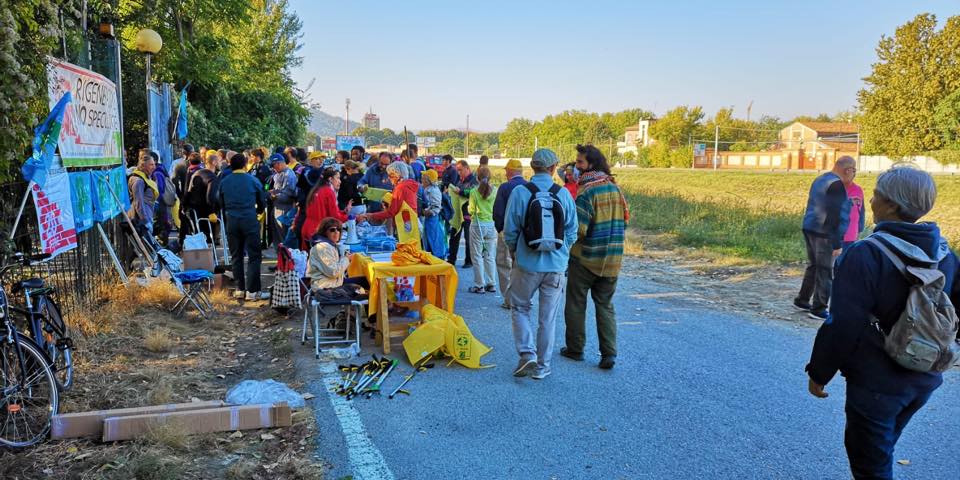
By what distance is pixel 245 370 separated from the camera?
5840mm

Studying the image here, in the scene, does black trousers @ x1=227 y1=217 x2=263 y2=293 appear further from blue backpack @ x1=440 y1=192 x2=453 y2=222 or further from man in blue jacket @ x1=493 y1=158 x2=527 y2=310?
man in blue jacket @ x1=493 y1=158 x2=527 y2=310

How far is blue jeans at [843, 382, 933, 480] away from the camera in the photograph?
273cm

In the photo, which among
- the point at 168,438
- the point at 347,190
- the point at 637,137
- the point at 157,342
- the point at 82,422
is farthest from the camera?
the point at 637,137

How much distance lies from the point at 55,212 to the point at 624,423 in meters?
5.17

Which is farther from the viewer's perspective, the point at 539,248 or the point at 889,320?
the point at 539,248

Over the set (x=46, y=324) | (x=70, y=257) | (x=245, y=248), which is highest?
(x=70, y=257)

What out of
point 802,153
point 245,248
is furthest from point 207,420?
point 802,153

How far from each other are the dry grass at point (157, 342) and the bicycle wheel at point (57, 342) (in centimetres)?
124

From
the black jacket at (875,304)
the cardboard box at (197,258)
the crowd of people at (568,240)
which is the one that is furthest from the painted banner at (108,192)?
the black jacket at (875,304)

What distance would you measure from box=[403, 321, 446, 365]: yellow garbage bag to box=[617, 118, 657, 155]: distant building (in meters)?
95.4

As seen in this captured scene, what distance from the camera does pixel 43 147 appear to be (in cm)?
535

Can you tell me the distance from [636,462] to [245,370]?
3.59m

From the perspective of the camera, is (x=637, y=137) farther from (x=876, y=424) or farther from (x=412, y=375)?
(x=876, y=424)

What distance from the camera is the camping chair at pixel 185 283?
24.4 feet
